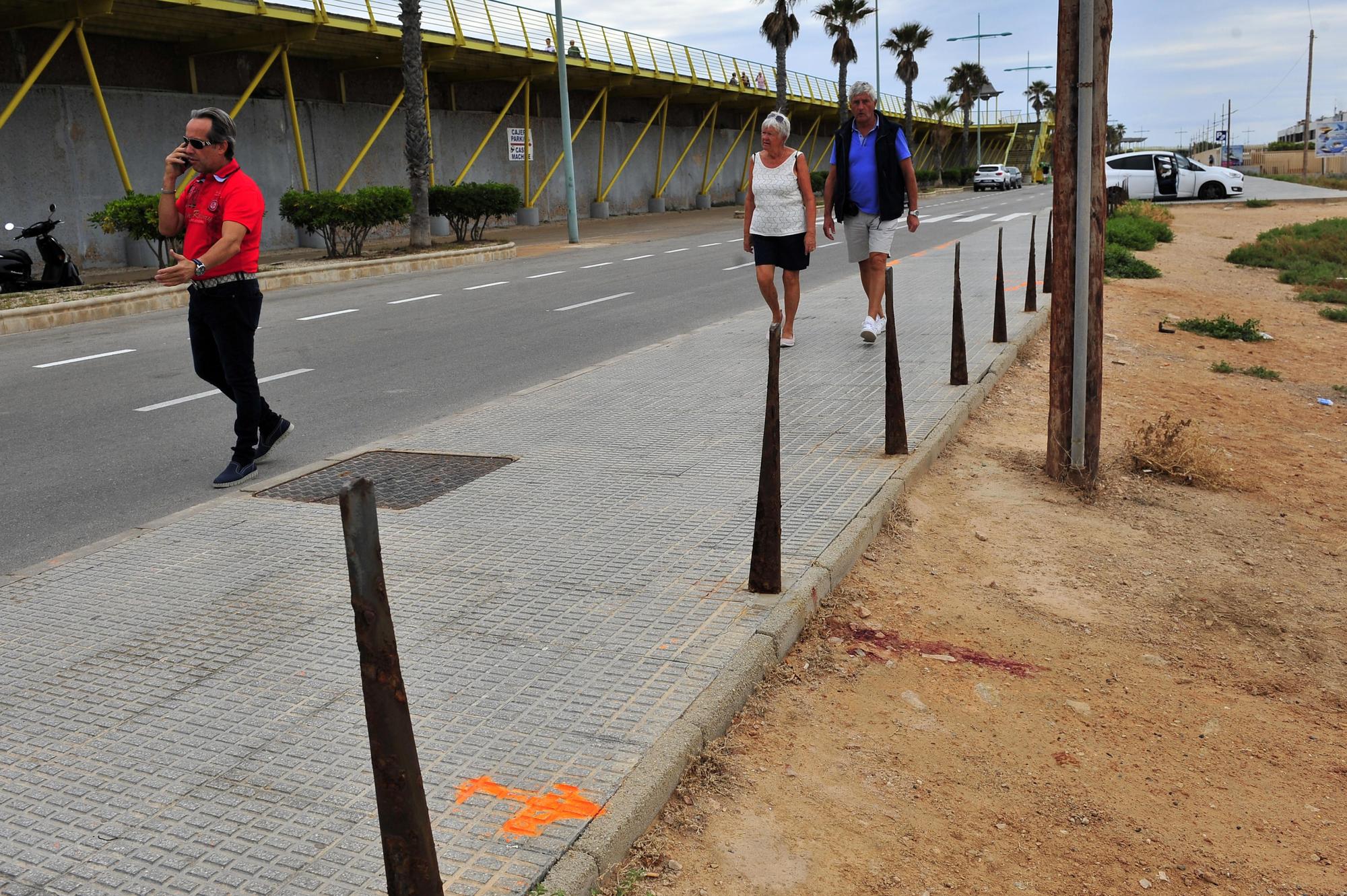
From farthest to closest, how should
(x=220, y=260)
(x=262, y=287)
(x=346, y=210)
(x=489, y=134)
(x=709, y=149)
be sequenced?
(x=709, y=149)
(x=489, y=134)
(x=346, y=210)
(x=262, y=287)
(x=220, y=260)

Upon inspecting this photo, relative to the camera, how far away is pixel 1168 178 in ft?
115

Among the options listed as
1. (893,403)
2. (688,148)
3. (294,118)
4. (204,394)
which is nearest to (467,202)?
(294,118)

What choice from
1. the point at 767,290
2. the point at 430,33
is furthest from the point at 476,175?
the point at 767,290

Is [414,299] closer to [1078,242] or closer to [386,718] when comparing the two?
[1078,242]

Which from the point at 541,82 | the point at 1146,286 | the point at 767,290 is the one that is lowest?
the point at 1146,286

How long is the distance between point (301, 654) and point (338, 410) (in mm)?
4520

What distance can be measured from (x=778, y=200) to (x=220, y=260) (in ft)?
14.1

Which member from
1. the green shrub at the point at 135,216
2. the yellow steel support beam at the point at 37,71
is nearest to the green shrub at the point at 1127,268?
the green shrub at the point at 135,216

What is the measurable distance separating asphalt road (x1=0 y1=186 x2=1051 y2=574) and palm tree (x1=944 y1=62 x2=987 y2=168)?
2854 inches

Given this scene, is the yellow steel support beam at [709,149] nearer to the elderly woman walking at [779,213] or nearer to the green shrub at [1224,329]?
the green shrub at [1224,329]

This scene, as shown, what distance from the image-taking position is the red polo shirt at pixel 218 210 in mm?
5711

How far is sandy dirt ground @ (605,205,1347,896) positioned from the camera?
2.84 metres

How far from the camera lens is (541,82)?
36.9 meters

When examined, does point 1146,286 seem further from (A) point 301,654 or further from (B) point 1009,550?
(A) point 301,654
